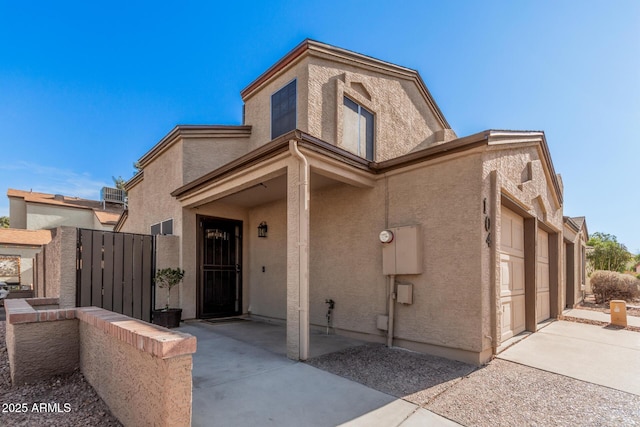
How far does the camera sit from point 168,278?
7.78 metres

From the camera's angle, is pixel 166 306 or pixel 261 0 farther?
pixel 261 0

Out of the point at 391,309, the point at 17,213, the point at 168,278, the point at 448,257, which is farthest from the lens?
the point at 17,213

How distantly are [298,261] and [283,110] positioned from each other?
15.8 feet

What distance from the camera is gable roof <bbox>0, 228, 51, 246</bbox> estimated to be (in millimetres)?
17484

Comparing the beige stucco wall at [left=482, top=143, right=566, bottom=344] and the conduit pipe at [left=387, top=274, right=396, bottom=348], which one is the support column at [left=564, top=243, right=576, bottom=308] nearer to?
the beige stucco wall at [left=482, top=143, right=566, bottom=344]

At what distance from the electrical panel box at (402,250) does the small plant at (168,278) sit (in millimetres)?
5166

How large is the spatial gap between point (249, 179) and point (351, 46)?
519 centimetres

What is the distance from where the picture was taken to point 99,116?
50.7 ft

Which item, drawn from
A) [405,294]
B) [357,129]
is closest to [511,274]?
[405,294]

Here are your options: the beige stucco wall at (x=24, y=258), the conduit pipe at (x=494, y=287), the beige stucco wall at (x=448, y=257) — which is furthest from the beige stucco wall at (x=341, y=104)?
the beige stucco wall at (x=24, y=258)

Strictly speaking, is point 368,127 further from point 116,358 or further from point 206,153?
point 116,358

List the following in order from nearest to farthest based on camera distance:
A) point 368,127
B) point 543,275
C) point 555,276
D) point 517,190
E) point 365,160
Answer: point 365,160 < point 517,190 < point 368,127 < point 543,275 < point 555,276

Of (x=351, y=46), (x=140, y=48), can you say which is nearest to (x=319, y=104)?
(x=351, y=46)

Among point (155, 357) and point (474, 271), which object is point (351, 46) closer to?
point (474, 271)
